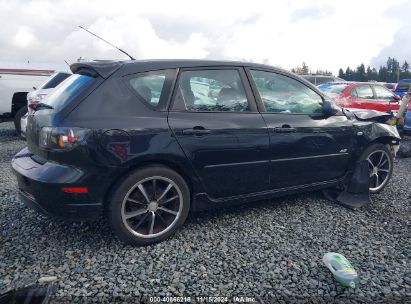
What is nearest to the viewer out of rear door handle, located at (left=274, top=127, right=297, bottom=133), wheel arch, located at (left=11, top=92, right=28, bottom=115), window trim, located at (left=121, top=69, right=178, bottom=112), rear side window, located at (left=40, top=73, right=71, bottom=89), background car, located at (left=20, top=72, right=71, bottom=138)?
window trim, located at (left=121, top=69, right=178, bottom=112)

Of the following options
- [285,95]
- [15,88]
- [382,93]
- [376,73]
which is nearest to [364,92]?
[382,93]

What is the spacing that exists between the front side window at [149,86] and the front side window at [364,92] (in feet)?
27.9

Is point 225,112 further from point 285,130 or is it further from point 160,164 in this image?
point 160,164

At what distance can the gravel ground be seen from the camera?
255cm

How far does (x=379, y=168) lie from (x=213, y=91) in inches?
106

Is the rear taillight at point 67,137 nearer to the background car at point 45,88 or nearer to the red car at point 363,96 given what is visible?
the background car at point 45,88

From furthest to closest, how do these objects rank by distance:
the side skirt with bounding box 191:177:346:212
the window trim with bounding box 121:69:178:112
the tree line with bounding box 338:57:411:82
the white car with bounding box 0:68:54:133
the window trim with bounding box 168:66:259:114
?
the tree line with bounding box 338:57:411:82, the white car with bounding box 0:68:54:133, the side skirt with bounding box 191:177:346:212, the window trim with bounding box 168:66:259:114, the window trim with bounding box 121:69:178:112

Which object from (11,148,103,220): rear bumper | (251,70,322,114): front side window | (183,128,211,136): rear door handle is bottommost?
(11,148,103,220): rear bumper

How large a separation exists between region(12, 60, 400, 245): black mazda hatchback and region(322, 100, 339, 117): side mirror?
1cm

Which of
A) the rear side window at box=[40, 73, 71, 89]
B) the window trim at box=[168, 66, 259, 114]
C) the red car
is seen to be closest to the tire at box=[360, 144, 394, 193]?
the window trim at box=[168, 66, 259, 114]

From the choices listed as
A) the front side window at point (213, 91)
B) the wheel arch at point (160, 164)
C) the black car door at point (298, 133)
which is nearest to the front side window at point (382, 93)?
the black car door at point (298, 133)

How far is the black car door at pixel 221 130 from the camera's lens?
3.19 m

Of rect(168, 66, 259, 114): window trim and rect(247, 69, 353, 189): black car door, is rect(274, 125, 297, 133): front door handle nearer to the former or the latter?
rect(247, 69, 353, 189): black car door

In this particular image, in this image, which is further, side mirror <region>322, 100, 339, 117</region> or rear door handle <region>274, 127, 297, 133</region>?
side mirror <region>322, 100, 339, 117</region>
